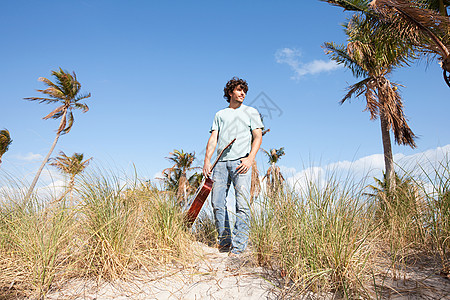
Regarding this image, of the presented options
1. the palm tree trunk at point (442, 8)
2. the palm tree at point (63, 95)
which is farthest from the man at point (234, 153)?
the palm tree at point (63, 95)

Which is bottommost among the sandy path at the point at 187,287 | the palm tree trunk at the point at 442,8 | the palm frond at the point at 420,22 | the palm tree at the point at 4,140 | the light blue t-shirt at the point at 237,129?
the sandy path at the point at 187,287

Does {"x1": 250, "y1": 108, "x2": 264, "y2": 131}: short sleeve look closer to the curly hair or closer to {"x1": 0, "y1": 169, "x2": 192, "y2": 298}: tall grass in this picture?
the curly hair

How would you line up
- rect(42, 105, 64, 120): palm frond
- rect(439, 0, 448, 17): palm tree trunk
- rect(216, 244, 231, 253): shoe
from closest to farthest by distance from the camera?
rect(216, 244, 231, 253): shoe
rect(439, 0, 448, 17): palm tree trunk
rect(42, 105, 64, 120): palm frond

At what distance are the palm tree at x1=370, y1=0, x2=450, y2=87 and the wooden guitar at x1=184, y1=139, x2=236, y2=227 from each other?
317 inches

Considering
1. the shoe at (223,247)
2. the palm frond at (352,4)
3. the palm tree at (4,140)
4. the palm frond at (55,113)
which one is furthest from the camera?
the palm tree at (4,140)

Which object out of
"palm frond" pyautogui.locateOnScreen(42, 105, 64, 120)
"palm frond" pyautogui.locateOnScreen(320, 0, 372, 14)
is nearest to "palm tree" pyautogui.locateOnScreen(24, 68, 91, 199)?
"palm frond" pyautogui.locateOnScreen(42, 105, 64, 120)

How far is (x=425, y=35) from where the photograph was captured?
933 cm

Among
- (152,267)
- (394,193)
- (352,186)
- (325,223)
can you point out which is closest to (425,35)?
(394,193)

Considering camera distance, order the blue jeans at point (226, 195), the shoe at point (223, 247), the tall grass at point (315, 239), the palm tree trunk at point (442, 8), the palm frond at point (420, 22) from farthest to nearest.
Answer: the palm tree trunk at point (442, 8)
the palm frond at point (420, 22)
the shoe at point (223, 247)
the blue jeans at point (226, 195)
the tall grass at point (315, 239)

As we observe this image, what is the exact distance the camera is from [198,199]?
4055mm

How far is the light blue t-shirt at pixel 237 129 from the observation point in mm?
3977

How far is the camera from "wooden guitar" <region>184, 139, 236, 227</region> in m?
3.96

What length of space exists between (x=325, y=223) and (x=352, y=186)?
608mm

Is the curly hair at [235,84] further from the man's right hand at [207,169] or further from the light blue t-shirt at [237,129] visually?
the man's right hand at [207,169]
